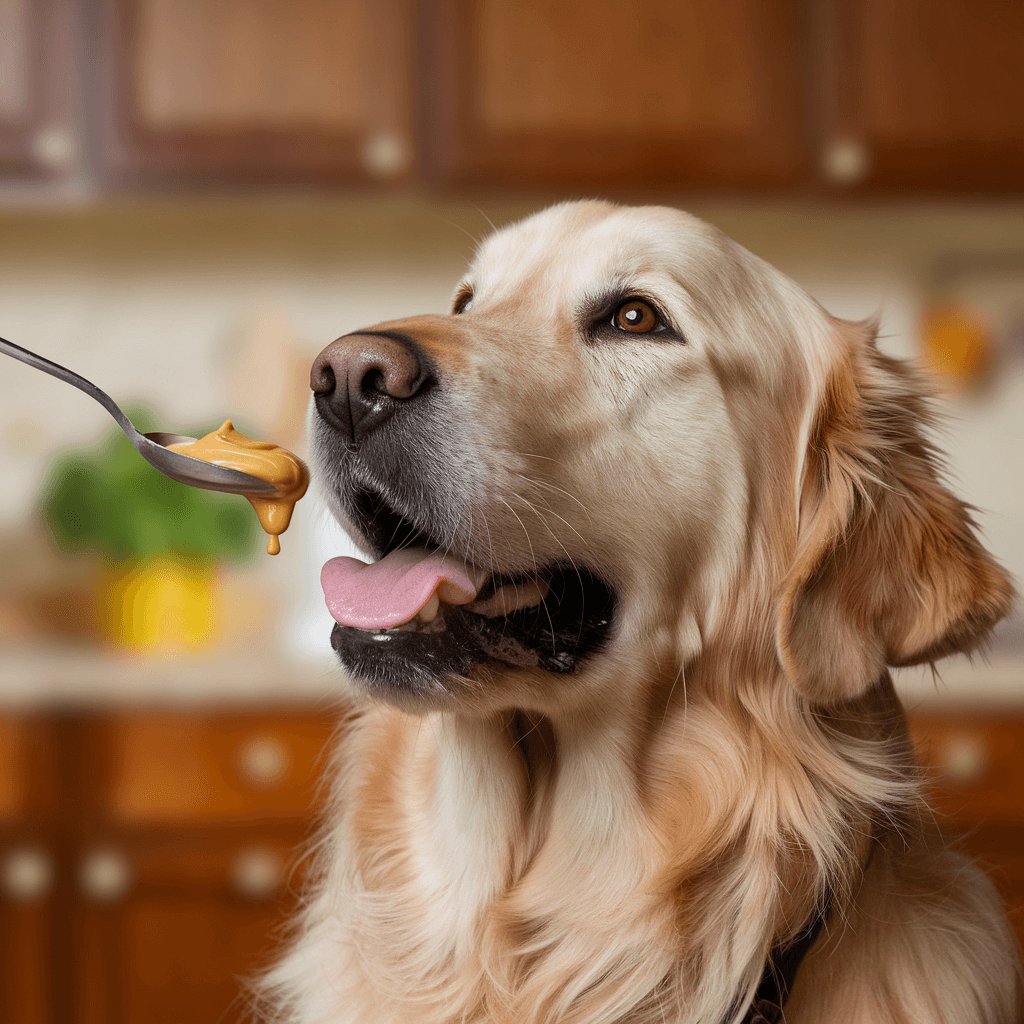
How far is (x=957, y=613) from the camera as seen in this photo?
1.20 metres

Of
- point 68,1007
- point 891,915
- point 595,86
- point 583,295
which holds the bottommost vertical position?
point 68,1007

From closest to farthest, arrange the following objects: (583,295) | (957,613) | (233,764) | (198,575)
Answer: (957,613) < (583,295) < (233,764) < (198,575)

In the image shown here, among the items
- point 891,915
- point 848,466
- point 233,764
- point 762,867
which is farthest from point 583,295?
point 233,764

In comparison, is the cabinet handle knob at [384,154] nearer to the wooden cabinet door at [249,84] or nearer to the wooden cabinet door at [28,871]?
the wooden cabinet door at [249,84]

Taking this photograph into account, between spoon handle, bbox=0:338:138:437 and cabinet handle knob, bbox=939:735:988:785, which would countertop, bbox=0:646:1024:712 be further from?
spoon handle, bbox=0:338:138:437

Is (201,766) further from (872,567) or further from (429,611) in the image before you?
(872,567)

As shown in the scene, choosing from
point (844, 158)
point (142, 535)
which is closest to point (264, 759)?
point (142, 535)

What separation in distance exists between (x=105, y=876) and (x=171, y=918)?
0.57ft

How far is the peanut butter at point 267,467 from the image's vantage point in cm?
105

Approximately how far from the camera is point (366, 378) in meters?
1.07

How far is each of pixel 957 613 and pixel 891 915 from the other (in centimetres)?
32

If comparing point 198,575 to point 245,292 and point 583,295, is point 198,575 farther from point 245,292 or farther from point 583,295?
point 583,295

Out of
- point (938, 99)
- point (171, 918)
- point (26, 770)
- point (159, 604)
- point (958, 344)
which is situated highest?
point (938, 99)

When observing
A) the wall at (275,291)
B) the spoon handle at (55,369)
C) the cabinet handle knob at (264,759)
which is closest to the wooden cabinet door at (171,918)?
the cabinet handle knob at (264,759)
